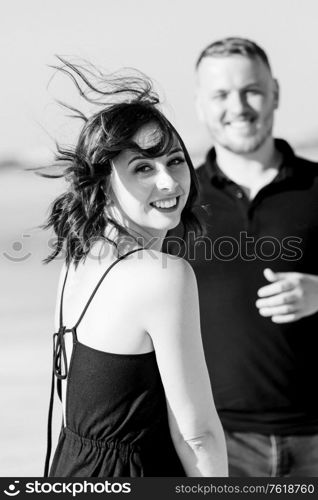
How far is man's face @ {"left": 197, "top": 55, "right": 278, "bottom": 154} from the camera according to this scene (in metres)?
3.40

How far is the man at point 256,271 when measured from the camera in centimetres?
322

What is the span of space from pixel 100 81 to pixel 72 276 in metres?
0.52

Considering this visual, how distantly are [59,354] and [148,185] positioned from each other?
454mm

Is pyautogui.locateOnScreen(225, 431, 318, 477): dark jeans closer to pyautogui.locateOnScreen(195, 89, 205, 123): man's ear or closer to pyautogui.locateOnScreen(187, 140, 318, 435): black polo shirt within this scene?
pyautogui.locateOnScreen(187, 140, 318, 435): black polo shirt

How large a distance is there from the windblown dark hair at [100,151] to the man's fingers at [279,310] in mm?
891

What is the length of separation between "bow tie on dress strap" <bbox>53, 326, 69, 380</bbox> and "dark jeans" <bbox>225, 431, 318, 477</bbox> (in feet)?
4.03

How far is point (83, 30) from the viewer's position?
1098 centimetres

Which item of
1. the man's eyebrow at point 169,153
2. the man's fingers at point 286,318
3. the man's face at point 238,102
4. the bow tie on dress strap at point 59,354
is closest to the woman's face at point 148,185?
the man's eyebrow at point 169,153

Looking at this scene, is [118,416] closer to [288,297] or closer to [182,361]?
[182,361]

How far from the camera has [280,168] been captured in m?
3.55

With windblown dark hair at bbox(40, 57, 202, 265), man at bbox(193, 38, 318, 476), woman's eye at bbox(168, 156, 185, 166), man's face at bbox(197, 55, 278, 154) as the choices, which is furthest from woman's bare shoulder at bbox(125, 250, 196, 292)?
man's face at bbox(197, 55, 278, 154)

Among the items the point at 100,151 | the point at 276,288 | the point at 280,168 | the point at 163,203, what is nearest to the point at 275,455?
the point at 276,288

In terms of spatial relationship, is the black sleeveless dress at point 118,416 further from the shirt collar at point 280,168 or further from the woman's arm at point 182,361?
the shirt collar at point 280,168

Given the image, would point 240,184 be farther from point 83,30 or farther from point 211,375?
point 83,30
